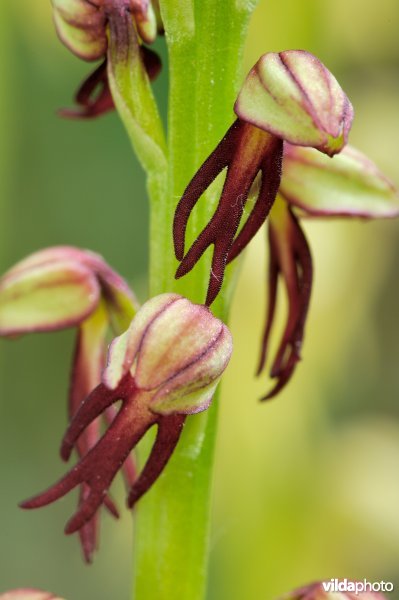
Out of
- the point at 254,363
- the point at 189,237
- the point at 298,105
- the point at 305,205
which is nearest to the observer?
the point at 298,105

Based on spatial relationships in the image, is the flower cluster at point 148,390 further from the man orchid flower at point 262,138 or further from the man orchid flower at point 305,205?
the man orchid flower at point 305,205

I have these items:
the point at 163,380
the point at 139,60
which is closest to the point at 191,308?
the point at 163,380

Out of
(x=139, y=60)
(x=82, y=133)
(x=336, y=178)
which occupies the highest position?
(x=139, y=60)

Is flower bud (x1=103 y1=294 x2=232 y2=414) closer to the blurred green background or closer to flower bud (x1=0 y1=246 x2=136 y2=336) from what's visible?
flower bud (x1=0 y1=246 x2=136 y2=336)

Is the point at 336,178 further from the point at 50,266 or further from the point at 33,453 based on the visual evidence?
the point at 33,453

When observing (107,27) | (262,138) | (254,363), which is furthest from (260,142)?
(254,363)

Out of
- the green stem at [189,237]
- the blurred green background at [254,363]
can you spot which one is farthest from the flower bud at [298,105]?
the blurred green background at [254,363]

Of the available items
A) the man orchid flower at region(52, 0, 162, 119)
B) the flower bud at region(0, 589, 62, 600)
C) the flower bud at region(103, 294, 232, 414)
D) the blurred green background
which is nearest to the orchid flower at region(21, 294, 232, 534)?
the flower bud at region(103, 294, 232, 414)

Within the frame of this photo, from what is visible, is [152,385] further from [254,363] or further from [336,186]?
[254,363]
